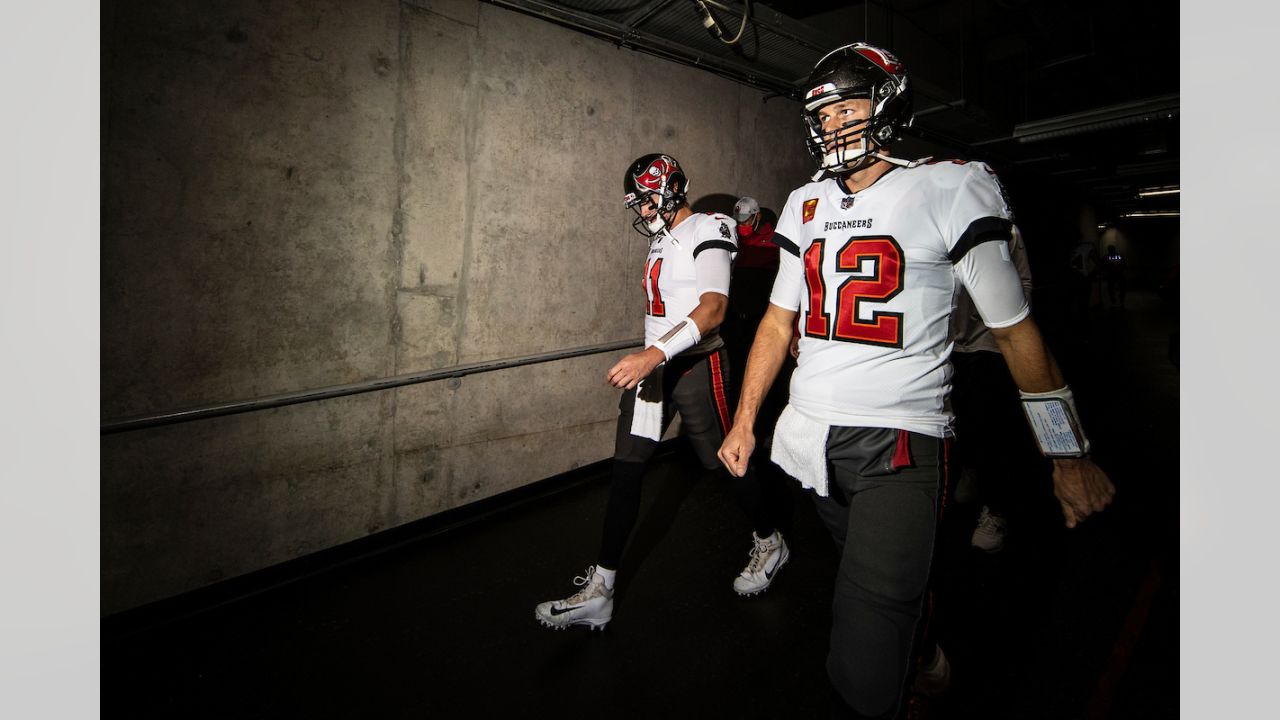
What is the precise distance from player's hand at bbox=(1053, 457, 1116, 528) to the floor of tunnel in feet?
1.09

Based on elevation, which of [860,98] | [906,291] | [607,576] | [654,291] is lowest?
[607,576]

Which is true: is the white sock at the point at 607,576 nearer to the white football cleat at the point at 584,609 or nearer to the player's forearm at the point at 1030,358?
the white football cleat at the point at 584,609

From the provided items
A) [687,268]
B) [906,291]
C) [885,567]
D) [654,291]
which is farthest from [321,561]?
[906,291]

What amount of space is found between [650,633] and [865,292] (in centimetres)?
173

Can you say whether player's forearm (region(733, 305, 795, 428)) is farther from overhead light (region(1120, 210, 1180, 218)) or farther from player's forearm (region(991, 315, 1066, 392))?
overhead light (region(1120, 210, 1180, 218))

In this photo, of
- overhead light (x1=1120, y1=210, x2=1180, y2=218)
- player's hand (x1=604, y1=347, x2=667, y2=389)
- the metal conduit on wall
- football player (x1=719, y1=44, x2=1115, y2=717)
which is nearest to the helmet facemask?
football player (x1=719, y1=44, x2=1115, y2=717)

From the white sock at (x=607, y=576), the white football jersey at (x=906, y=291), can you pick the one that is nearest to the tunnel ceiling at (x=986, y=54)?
the white football jersey at (x=906, y=291)

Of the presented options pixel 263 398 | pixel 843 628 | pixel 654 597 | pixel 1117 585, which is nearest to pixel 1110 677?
pixel 1117 585

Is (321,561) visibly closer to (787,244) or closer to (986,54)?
(787,244)

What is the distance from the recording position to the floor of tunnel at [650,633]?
191 centimetres

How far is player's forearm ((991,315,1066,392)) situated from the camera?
50.8 inches

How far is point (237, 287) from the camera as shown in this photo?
8.27 feet

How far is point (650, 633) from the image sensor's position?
2.28 metres

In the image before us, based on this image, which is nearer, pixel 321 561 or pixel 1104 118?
pixel 321 561
